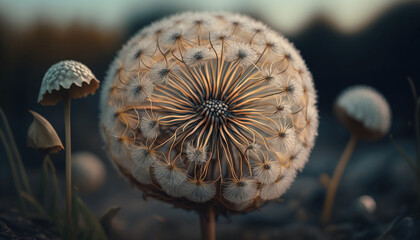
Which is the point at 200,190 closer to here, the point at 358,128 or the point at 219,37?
the point at 219,37

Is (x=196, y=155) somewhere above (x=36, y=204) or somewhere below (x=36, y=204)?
above

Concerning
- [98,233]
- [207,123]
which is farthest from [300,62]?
[98,233]

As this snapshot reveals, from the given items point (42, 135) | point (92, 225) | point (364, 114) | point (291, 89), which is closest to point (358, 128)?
point (364, 114)

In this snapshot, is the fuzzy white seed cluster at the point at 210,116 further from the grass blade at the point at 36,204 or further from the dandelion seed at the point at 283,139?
the grass blade at the point at 36,204

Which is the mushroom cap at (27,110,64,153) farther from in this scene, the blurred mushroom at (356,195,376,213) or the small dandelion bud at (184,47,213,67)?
the blurred mushroom at (356,195,376,213)

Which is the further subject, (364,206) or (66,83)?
(364,206)

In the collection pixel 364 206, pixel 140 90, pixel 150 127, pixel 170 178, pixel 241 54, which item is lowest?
pixel 364 206

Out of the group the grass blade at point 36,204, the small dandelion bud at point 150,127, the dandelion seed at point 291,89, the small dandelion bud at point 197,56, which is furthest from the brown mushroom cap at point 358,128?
the grass blade at point 36,204

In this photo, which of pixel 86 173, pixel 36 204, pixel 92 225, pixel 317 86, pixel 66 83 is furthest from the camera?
pixel 317 86
